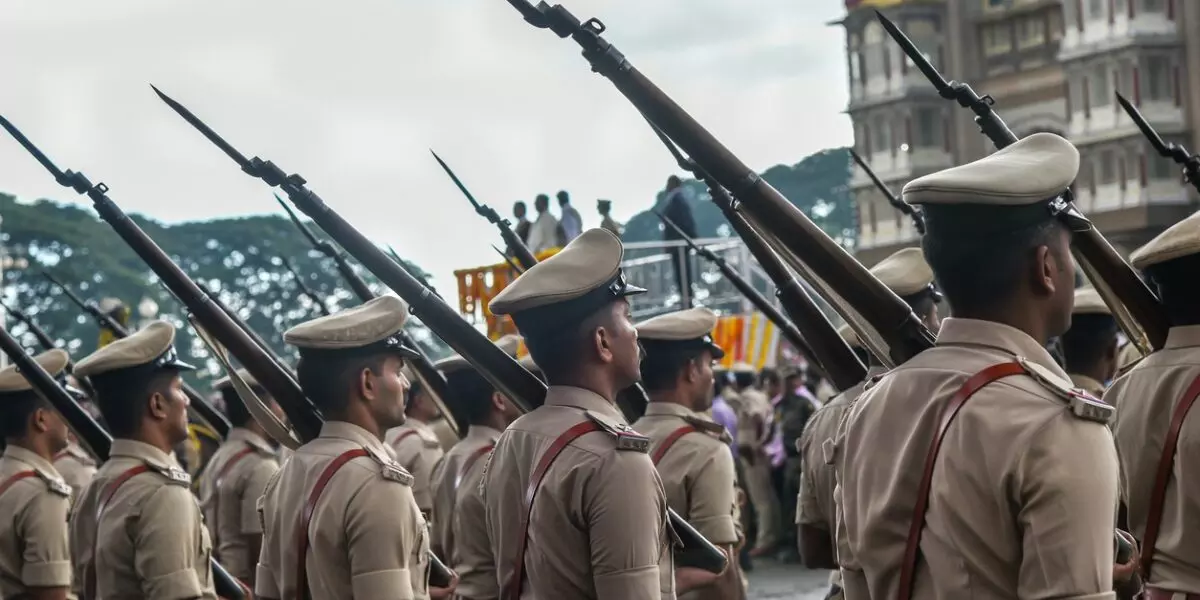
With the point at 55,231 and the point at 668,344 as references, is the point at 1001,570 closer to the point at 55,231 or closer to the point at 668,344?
the point at 668,344

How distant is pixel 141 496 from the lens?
6.02 meters

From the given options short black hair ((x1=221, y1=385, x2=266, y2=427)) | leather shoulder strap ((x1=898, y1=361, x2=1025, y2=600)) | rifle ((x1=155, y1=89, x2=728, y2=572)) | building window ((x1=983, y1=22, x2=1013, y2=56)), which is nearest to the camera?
leather shoulder strap ((x1=898, y1=361, x2=1025, y2=600))

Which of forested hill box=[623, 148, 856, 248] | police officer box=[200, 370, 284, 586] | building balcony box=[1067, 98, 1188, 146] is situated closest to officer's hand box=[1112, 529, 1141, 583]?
police officer box=[200, 370, 284, 586]

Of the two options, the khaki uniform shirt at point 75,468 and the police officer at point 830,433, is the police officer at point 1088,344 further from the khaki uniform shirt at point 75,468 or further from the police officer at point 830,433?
the khaki uniform shirt at point 75,468

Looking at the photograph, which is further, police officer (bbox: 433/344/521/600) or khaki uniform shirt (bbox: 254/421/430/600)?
police officer (bbox: 433/344/521/600)

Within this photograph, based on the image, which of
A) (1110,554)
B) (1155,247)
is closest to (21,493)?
(1155,247)

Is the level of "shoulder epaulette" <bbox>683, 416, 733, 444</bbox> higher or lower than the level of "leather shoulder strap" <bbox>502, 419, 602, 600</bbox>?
lower

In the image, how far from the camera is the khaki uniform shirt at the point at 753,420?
55.6 ft

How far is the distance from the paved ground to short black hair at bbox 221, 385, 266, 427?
16.0ft

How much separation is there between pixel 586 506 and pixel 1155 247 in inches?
72.1

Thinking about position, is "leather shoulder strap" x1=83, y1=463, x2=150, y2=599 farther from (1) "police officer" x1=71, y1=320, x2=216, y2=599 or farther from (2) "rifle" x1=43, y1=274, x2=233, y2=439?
(2) "rifle" x1=43, y1=274, x2=233, y2=439

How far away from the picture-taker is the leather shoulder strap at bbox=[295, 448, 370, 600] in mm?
5164

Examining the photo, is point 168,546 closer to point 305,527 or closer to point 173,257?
point 305,527

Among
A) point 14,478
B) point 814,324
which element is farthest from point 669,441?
point 14,478
